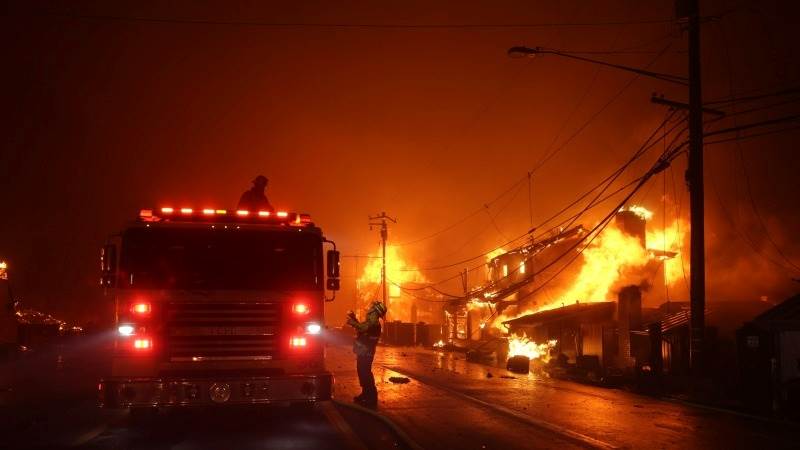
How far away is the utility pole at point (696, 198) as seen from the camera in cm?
1680

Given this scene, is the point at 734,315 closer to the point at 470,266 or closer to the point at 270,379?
the point at 270,379

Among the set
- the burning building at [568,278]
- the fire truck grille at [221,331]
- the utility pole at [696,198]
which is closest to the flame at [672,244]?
the burning building at [568,278]

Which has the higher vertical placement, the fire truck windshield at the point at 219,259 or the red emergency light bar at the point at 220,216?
the red emergency light bar at the point at 220,216

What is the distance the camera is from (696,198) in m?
17.2

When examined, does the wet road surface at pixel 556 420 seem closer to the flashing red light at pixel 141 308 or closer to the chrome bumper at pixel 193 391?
the chrome bumper at pixel 193 391

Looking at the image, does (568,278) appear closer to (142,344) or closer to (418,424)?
(418,424)

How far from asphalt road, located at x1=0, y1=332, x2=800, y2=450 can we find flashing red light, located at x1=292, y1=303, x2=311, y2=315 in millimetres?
1633

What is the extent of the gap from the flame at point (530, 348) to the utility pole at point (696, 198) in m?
13.6

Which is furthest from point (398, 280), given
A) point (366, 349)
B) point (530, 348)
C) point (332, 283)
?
point (332, 283)

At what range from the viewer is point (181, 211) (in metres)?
9.36

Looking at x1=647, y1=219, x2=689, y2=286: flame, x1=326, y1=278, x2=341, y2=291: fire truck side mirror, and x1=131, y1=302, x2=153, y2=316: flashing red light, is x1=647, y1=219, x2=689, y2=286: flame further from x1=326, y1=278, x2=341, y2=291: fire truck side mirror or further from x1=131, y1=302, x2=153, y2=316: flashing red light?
x1=131, y1=302, x2=153, y2=316: flashing red light

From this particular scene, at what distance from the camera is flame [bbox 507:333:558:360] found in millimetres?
30719

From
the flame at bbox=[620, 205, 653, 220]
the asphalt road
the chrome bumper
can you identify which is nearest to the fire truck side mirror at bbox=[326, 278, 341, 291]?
the chrome bumper

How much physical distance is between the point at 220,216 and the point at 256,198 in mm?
1836
